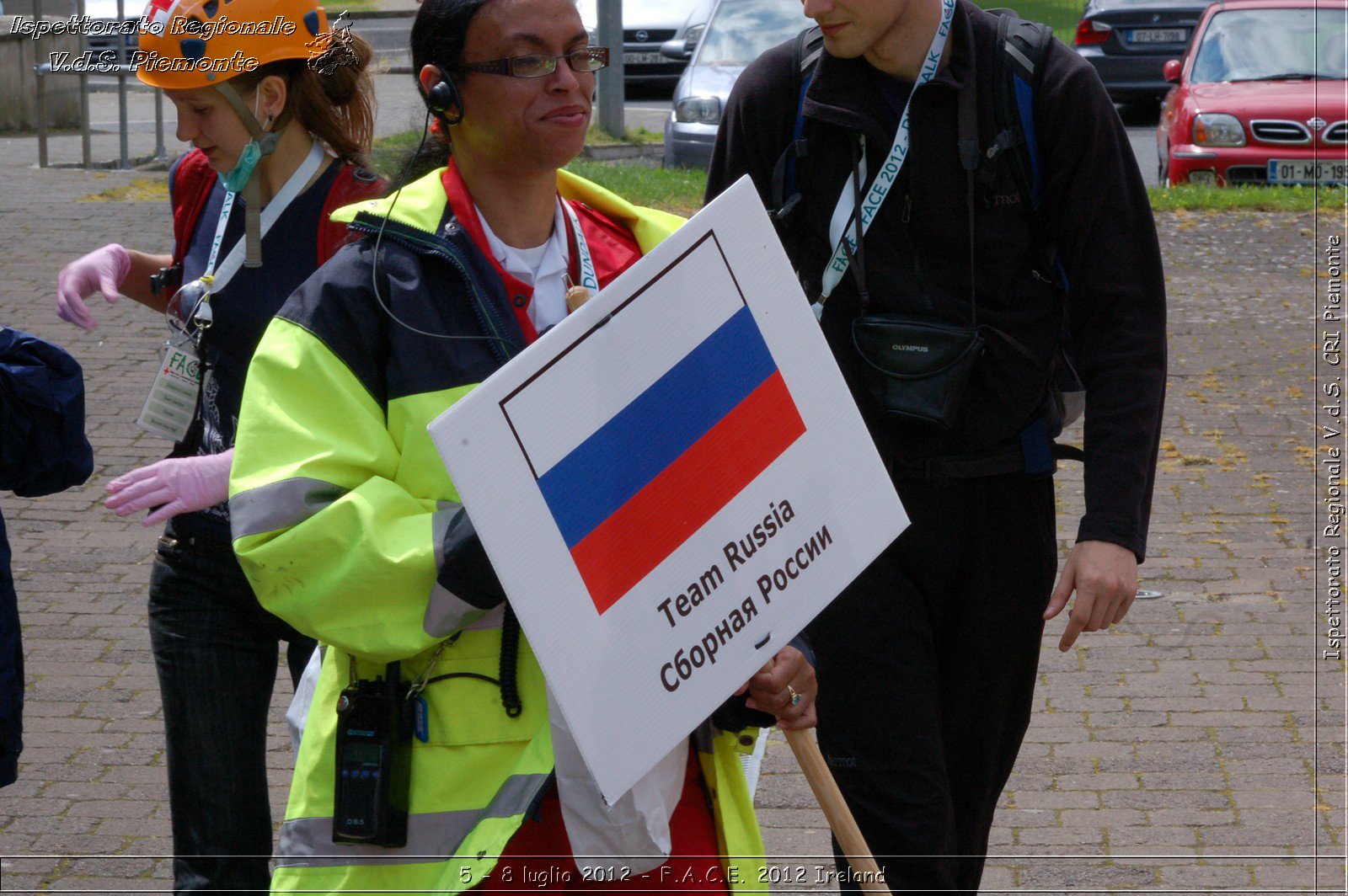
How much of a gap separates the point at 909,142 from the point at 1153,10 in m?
15.5

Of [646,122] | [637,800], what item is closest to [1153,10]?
[646,122]

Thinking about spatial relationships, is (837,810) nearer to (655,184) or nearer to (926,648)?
(926,648)

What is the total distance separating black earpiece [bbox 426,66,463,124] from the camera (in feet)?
8.02

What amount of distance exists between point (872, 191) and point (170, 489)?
1.50m

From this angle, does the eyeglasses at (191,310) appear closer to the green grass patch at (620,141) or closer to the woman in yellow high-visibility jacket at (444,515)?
the woman in yellow high-visibility jacket at (444,515)

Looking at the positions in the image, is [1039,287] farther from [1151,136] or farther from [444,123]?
[1151,136]

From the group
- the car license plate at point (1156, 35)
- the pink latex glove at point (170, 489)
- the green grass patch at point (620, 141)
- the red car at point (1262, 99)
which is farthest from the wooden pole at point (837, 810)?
the car license plate at point (1156, 35)

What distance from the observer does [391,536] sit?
2.11 meters

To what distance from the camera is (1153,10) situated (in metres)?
17.2

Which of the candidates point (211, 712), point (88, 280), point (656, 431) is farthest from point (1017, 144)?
point (88, 280)

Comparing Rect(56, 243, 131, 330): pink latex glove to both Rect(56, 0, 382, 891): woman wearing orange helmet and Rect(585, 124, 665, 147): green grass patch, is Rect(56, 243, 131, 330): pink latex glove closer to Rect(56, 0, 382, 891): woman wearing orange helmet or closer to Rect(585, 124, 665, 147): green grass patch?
Rect(56, 0, 382, 891): woman wearing orange helmet

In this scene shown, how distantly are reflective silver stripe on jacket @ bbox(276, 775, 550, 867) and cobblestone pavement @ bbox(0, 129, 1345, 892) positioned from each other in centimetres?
133

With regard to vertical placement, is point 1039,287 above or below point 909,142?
below

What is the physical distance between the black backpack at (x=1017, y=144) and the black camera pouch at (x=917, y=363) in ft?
0.85
